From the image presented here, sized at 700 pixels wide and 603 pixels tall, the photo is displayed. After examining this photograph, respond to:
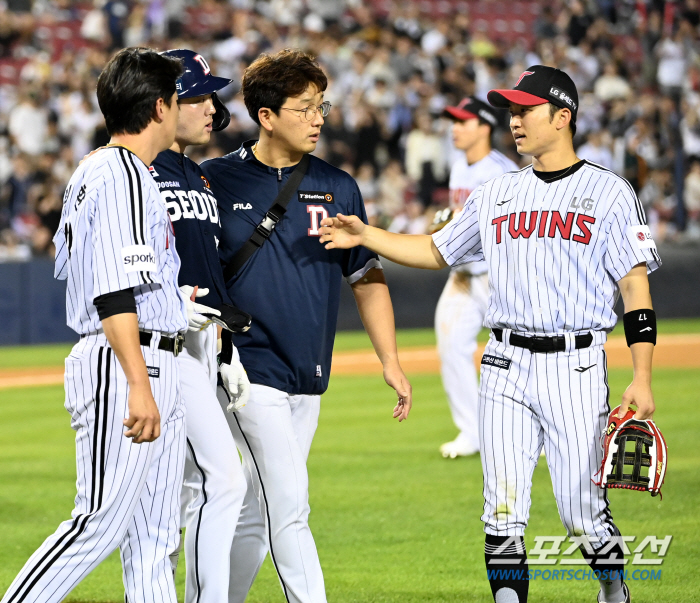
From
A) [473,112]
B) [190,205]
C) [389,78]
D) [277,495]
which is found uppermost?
[389,78]

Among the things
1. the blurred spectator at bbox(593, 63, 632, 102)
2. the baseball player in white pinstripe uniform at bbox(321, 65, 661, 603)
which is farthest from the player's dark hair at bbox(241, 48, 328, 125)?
the blurred spectator at bbox(593, 63, 632, 102)

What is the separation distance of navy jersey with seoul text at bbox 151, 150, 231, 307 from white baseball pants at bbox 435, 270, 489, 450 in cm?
420

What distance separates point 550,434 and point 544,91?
4.64 feet

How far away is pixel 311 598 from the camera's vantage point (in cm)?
409

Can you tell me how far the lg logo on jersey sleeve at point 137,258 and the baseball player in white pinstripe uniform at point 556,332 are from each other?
3.71ft

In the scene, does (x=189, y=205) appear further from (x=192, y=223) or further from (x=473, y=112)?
(x=473, y=112)

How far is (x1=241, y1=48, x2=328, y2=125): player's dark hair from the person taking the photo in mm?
4379

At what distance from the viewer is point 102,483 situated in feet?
11.2

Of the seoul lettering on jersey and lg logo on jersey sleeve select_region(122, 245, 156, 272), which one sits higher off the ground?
the seoul lettering on jersey

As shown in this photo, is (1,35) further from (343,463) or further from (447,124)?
(343,463)

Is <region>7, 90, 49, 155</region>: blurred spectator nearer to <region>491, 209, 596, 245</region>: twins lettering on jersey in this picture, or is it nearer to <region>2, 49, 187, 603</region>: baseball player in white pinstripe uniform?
<region>491, 209, 596, 245</region>: twins lettering on jersey

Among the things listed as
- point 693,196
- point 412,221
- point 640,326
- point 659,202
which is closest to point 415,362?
point 412,221

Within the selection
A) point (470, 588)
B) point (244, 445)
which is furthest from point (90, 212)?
point (470, 588)

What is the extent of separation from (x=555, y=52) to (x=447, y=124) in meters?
3.87
